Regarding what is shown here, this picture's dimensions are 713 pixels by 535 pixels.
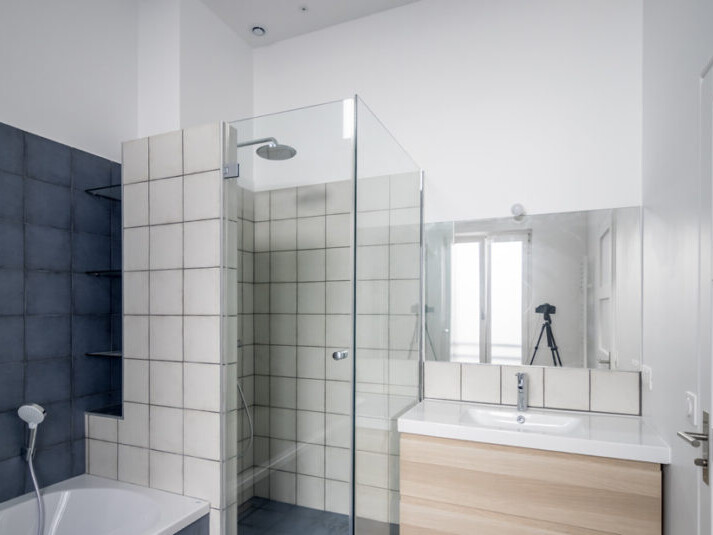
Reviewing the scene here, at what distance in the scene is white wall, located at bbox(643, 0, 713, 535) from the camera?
1.34 meters

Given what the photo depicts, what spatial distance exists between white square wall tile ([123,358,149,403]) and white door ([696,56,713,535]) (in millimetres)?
1909

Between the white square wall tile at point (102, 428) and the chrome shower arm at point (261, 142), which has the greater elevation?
the chrome shower arm at point (261, 142)

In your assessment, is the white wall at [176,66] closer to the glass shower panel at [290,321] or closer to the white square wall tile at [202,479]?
the glass shower panel at [290,321]

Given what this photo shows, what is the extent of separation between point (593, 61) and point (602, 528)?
1.96m

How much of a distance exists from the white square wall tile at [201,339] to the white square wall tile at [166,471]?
1.33ft

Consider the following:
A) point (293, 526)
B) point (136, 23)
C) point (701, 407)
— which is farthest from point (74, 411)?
point (701, 407)

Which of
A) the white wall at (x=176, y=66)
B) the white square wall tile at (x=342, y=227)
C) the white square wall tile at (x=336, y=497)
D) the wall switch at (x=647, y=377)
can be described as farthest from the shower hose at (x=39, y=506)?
the wall switch at (x=647, y=377)

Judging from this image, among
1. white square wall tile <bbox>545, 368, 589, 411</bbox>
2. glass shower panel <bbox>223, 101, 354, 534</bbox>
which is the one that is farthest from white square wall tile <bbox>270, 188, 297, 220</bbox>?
white square wall tile <bbox>545, 368, 589, 411</bbox>

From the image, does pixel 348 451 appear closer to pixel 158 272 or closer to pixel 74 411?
pixel 158 272

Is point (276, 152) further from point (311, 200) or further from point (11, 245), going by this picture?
point (11, 245)

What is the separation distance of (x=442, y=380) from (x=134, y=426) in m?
1.43

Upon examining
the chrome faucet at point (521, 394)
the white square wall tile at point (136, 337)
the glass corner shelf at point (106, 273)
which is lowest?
the chrome faucet at point (521, 394)

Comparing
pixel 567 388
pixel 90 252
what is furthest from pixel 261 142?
pixel 567 388

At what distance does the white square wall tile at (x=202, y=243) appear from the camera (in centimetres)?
176
